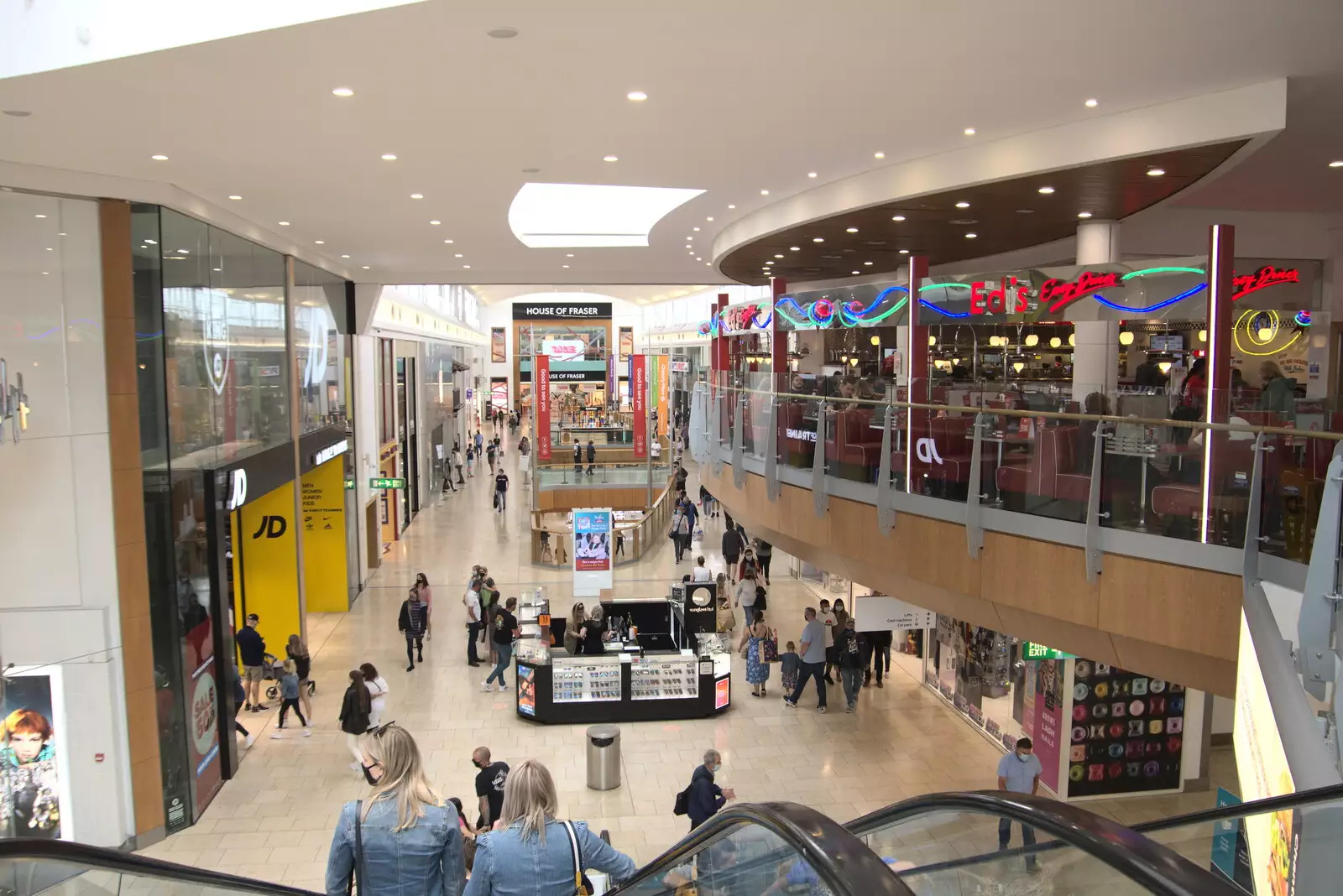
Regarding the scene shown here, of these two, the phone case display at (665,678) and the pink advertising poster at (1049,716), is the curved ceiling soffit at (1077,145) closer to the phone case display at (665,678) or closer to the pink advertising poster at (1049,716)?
the pink advertising poster at (1049,716)

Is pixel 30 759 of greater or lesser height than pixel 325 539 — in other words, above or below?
below

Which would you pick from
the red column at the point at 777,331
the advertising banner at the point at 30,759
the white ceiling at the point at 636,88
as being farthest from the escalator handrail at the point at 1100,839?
the red column at the point at 777,331

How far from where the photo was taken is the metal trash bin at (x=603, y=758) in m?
9.80

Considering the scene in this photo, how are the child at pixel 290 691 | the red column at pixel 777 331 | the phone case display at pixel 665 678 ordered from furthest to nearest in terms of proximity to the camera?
the red column at pixel 777 331
the phone case display at pixel 665 678
the child at pixel 290 691

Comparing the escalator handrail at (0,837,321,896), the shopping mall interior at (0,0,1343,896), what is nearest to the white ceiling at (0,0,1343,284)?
the shopping mall interior at (0,0,1343,896)

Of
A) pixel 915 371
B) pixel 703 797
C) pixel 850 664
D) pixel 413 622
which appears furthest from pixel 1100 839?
pixel 413 622

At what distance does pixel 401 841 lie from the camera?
10.2 ft

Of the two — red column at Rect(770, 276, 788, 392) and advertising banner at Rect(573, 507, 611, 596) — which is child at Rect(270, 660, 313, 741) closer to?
advertising banner at Rect(573, 507, 611, 596)

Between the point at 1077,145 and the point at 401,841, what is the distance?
746cm

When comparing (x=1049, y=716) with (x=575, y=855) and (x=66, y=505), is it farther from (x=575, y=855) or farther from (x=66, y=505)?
(x=66, y=505)

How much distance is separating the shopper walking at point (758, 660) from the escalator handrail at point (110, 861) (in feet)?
33.5

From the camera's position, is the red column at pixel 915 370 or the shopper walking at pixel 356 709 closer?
the red column at pixel 915 370

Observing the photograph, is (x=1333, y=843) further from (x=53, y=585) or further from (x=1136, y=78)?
(x=53, y=585)

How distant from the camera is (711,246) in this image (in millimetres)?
16797
